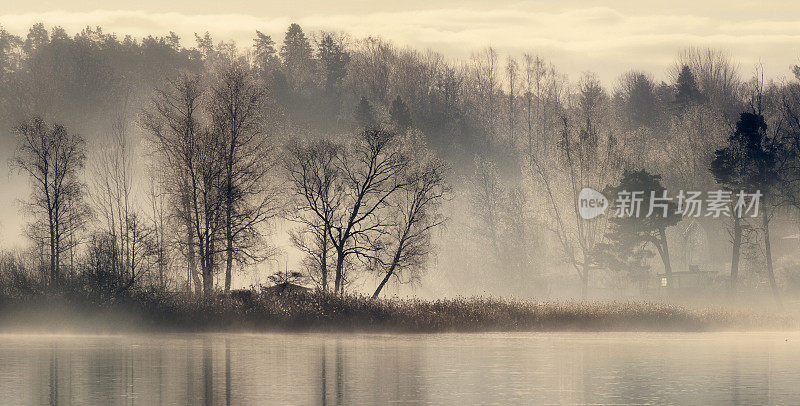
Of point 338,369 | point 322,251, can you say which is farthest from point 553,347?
point 322,251

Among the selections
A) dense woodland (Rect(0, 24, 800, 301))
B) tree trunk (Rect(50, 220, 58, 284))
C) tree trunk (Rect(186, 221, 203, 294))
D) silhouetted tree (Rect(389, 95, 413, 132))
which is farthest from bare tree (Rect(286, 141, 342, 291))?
silhouetted tree (Rect(389, 95, 413, 132))

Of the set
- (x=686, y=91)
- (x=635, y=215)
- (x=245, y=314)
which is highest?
(x=686, y=91)

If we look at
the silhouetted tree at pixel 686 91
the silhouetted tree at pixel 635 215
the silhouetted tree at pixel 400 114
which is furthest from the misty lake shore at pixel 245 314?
the silhouetted tree at pixel 686 91

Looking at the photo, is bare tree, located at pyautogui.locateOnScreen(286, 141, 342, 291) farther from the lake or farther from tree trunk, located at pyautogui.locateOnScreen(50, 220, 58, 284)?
tree trunk, located at pyautogui.locateOnScreen(50, 220, 58, 284)

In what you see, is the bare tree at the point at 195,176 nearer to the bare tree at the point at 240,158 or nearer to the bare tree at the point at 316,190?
the bare tree at the point at 240,158

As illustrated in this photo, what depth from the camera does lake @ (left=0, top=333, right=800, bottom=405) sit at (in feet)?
95.3

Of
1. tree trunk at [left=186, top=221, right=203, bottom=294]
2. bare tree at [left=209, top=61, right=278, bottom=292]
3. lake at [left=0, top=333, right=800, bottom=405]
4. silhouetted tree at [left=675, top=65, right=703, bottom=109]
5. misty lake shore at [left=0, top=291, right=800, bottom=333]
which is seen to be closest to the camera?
lake at [left=0, top=333, right=800, bottom=405]

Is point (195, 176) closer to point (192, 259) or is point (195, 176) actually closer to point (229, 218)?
point (229, 218)

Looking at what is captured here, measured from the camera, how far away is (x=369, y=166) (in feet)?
205

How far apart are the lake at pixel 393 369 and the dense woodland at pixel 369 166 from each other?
1021cm

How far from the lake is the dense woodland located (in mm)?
10211

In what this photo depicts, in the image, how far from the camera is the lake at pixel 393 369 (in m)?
29.0

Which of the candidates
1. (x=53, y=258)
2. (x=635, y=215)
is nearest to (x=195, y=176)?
(x=53, y=258)

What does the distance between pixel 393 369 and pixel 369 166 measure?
90.6ft
